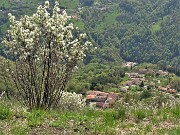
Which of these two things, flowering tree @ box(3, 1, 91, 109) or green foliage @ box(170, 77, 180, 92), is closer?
flowering tree @ box(3, 1, 91, 109)

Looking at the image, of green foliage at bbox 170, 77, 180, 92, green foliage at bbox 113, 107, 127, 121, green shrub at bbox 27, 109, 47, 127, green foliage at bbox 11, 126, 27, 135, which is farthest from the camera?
green foliage at bbox 170, 77, 180, 92

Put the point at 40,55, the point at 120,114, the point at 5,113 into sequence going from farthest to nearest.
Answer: the point at 40,55
the point at 120,114
the point at 5,113

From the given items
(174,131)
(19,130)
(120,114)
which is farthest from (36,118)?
(174,131)

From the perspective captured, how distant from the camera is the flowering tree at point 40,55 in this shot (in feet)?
52.7

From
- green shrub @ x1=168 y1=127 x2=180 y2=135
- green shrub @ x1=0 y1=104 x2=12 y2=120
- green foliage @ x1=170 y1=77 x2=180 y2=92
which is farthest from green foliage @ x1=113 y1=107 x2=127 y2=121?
green foliage @ x1=170 y1=77 x2=180 y2=92

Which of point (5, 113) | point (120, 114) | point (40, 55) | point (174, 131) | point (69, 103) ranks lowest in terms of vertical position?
point (69, 103)

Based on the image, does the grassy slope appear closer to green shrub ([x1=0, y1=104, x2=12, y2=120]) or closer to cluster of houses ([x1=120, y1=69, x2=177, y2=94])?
green shrub ([x1=0, y1=104, x2=12, y2=120])

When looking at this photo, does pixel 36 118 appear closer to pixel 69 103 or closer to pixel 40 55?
pixel 40 55

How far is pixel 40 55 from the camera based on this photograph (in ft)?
54.6

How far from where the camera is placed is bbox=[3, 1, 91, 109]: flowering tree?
1608cm

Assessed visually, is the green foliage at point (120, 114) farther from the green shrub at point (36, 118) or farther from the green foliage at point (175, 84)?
the green foliage at point (175, 84)

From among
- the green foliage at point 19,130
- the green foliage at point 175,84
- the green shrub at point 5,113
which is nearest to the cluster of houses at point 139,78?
the green foliage at point 175,84

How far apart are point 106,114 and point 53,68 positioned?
5287 millimetres

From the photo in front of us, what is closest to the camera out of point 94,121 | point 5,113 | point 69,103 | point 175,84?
point 5,113
